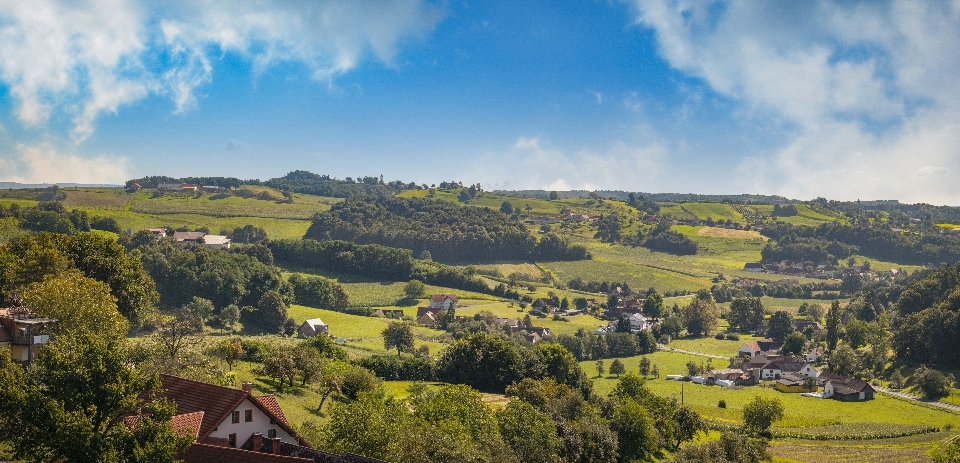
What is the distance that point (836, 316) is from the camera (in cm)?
10425

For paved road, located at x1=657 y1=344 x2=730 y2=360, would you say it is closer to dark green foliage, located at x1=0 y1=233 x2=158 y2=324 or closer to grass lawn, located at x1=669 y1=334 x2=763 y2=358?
grass lawn, located at x1=669 y1=334 x2=763 y2=358

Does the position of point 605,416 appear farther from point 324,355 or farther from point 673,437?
point 324,355

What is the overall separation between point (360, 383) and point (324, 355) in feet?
40.8

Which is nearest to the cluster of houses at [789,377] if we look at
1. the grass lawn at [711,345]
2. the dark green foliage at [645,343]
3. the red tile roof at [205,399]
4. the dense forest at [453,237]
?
the grass lawn at [711,345]

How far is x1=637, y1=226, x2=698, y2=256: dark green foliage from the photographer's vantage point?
187375mm

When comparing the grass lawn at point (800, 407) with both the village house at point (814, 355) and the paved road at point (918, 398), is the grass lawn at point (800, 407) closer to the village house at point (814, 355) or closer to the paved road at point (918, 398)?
the paved road at point (918, 398)

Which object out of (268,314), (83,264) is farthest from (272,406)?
(268,314)

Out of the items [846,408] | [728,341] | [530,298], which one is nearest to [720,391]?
[846,408]

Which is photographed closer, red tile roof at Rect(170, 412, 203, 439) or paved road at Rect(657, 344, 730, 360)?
red tile roof at Rect(170, 412, 203, 439)

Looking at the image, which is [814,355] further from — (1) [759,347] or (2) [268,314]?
(2) [268,314]

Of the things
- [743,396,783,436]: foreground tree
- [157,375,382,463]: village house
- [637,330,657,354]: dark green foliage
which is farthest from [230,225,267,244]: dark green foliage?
[157,375,382,463]: village house

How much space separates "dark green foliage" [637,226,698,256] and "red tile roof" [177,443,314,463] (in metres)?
175

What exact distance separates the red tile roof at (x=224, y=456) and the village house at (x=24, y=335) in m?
17.8

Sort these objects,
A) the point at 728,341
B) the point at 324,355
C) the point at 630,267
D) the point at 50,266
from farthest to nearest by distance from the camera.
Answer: the point at 630,267, the point at 728,341, the point at 324,355, the point at 50,266
